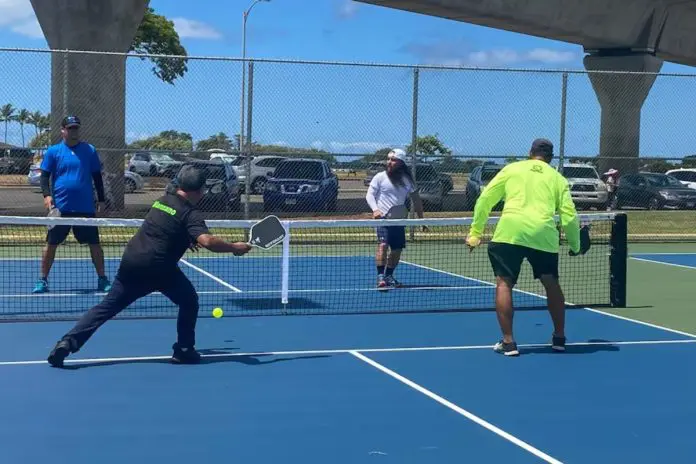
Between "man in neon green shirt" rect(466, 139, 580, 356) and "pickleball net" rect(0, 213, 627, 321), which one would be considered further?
"pickleball net" rect(0, 213, 627, 321)

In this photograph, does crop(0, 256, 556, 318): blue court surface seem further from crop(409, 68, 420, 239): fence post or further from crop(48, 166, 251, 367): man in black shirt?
crop(409, 68, 420, 239): fence post

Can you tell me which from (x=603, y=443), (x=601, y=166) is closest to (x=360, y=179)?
(x=601, y=166)

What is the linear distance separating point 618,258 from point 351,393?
4931mm

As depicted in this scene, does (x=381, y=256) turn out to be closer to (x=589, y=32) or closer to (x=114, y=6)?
(x=114, y=6)

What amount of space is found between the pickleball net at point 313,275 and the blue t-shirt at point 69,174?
3.24 feet

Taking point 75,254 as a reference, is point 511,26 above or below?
above

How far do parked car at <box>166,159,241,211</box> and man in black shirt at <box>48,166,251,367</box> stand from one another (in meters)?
9.63

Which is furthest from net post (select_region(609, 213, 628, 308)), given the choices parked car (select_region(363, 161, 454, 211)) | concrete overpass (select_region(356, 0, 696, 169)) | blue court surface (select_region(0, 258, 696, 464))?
concrete overpass (select_region(356, 0, 696, 169))

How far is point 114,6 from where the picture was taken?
64.6ft

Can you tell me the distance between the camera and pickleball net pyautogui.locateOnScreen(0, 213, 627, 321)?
1026cm

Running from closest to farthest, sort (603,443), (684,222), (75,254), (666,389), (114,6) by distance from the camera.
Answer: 1. (603,443)
2. (666,389)
3. (75,254)
4. (114,6)
5. (684,222)

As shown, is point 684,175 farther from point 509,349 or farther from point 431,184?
point 509,349

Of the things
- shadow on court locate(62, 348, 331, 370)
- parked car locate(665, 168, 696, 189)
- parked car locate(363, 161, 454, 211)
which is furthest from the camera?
parked car locate(665, 168, 696, 189)

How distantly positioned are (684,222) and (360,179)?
828 cm
